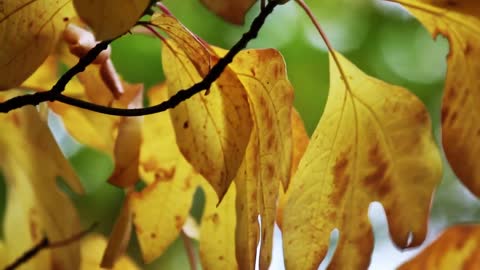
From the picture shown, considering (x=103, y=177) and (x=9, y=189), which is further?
(x=103, y=177)

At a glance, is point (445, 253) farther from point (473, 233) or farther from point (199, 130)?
point (199, 130)

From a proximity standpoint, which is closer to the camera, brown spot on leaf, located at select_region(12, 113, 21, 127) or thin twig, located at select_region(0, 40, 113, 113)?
thin twig, located at select_region(0, 40, 113, 113)

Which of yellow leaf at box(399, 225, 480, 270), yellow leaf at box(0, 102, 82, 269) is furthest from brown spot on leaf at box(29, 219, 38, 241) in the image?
yellow leaf at box(399, 225, 480, 270)

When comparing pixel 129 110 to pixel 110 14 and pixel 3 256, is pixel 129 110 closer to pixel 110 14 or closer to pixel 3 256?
pixel 110 14

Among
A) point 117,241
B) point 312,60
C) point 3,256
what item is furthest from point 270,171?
point 312,60

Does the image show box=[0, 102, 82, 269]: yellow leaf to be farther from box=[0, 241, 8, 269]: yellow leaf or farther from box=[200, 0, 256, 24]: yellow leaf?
box=[200, 0, 256, 24]: yellow leaf

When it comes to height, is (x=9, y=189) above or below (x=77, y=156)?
above

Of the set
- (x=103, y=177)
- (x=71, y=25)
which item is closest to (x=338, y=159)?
(x=71, y=25)
